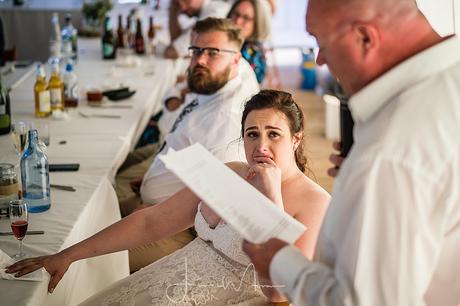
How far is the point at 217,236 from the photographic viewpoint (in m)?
1.89

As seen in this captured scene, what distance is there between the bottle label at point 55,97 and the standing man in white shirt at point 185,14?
1.87m

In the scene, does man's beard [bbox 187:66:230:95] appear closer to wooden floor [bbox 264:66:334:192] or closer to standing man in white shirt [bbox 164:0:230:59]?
wooden floor [bbox 264:66:334:192]

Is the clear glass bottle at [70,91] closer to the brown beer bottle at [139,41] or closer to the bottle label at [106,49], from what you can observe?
the bottle label at [106,49]

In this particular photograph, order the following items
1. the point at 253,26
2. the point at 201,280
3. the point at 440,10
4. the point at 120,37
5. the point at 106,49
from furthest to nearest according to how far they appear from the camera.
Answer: the point at 120,37
the point at 106,49
the point at 253,26
the point at 440,10
the point at 201,280

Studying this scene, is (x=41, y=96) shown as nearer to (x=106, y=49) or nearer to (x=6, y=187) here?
(x=6, y=187)

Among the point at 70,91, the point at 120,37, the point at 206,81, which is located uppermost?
the point at 206,81

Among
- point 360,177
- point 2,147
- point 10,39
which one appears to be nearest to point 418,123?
point 360,177

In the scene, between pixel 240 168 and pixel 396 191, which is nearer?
pixel 396 191

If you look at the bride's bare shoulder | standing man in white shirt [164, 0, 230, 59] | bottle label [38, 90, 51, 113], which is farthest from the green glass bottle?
standing man in white shirt [164, 0, 230, 59]

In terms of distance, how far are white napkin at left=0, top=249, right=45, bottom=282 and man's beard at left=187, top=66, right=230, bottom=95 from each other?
4.81 feet

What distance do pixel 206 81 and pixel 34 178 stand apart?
44.0 inches

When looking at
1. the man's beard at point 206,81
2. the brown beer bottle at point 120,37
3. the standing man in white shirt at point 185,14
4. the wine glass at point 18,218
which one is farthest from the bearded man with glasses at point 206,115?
the brown beer bottle at point 120,37

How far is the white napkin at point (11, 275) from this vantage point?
1613 mm

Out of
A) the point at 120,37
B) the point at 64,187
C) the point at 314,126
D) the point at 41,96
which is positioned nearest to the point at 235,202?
the point at 64,187
